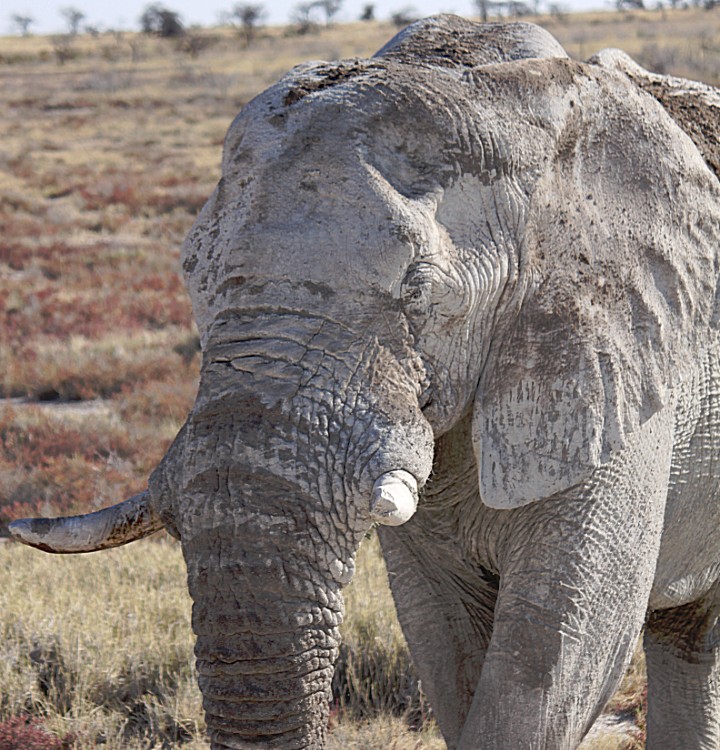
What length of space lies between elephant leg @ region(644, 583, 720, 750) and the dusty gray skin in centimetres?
56

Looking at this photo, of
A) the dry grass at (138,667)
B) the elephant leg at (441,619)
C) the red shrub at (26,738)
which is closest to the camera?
the elephant leg at (441,619)

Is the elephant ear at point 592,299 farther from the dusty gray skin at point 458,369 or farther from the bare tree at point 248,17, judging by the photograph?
the bare tree at point 248,17

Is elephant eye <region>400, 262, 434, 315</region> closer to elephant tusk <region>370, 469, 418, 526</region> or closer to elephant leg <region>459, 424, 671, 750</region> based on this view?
elephant tusk <region>370, 469, 418, 526</region>

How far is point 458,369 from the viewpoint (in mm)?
2301

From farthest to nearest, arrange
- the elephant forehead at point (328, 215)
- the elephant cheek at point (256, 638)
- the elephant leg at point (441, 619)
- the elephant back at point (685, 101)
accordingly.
Result: the elephant leg at point (441, 619) < the elephant back at point (685, 101) < the elephant forehead at point (328, 215) < the elephant cheek at point (256, 638)

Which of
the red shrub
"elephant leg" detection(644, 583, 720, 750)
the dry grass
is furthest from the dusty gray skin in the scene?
the red shrub

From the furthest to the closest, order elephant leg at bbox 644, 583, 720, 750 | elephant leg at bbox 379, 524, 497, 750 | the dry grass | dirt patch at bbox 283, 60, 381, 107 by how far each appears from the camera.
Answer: the dry grass < elephant leg at bbox 644, 583, 720, 750 < elephant leg at bbox 379, 524, 497, 750 < dirt patch at bbox 283, 60, 381, 107

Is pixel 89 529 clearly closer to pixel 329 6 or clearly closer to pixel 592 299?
pixel 592 299

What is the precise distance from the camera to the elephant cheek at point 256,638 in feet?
6.51

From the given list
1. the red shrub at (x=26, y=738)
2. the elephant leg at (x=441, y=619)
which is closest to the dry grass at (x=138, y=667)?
the red shrub at (x=26, y=738)

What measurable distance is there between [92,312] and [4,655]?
8284mm

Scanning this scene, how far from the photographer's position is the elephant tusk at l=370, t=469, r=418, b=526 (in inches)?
78.8

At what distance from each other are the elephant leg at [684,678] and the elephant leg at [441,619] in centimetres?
68

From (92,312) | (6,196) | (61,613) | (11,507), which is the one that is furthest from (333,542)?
(6,196)
